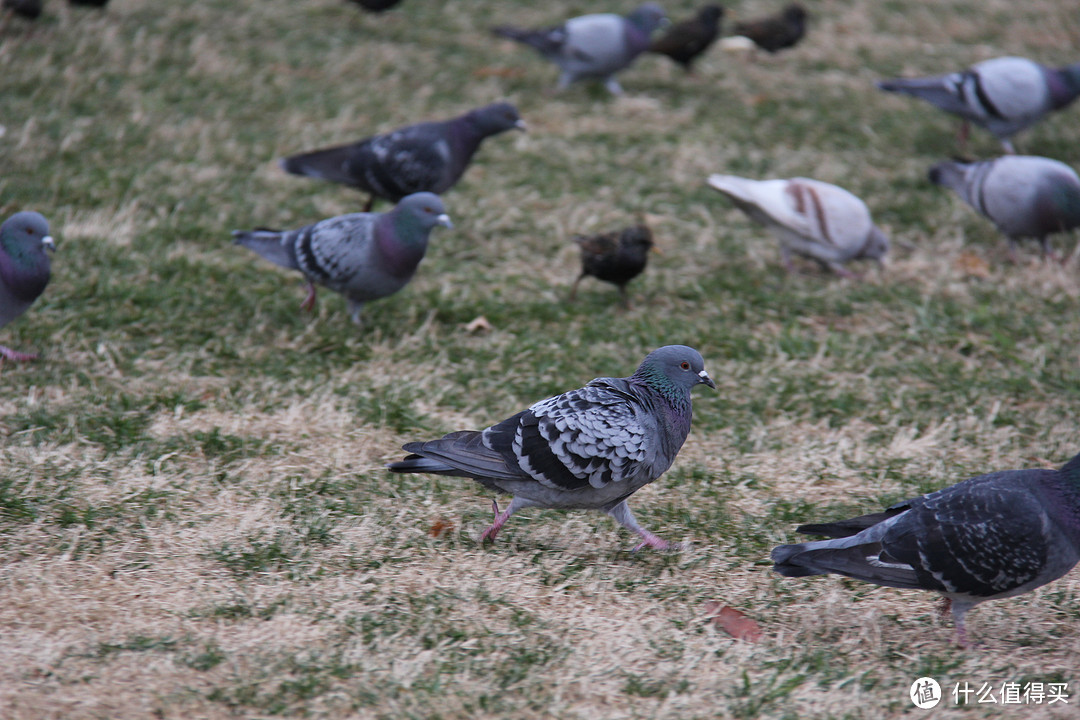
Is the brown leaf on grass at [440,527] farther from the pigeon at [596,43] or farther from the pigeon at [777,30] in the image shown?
the pigeon at [777,30]

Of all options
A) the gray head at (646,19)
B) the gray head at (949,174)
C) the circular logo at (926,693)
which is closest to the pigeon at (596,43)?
the gray head at (646,19)

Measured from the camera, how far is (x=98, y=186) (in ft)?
20.9

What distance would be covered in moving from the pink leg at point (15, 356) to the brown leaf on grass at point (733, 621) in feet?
11.1

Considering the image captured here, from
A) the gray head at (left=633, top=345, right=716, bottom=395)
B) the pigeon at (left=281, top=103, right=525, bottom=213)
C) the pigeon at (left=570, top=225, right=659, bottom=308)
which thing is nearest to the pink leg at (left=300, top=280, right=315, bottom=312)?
the pigeon at (left=281, top=103, right=525, bottom=213)

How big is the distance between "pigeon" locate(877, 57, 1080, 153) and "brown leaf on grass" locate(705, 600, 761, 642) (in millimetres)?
5702

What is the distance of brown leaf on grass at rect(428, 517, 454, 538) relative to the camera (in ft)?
12.0

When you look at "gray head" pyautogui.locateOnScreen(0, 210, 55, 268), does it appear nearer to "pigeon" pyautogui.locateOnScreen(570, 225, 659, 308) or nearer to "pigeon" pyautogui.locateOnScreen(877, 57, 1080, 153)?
"pigeon" pyautogui.locateOnScreen(570, 225, 659, 308)

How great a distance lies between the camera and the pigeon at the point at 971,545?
2939 millimetres

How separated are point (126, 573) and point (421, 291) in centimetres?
275

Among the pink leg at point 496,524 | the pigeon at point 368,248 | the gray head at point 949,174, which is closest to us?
the pink leg at point 496,524

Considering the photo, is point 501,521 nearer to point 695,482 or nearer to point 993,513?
point 695,482

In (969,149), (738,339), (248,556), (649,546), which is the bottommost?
(969,149)

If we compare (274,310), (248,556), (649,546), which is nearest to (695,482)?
(649,546)

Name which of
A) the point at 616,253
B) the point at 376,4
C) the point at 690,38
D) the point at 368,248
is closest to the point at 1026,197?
the point at 616,253
